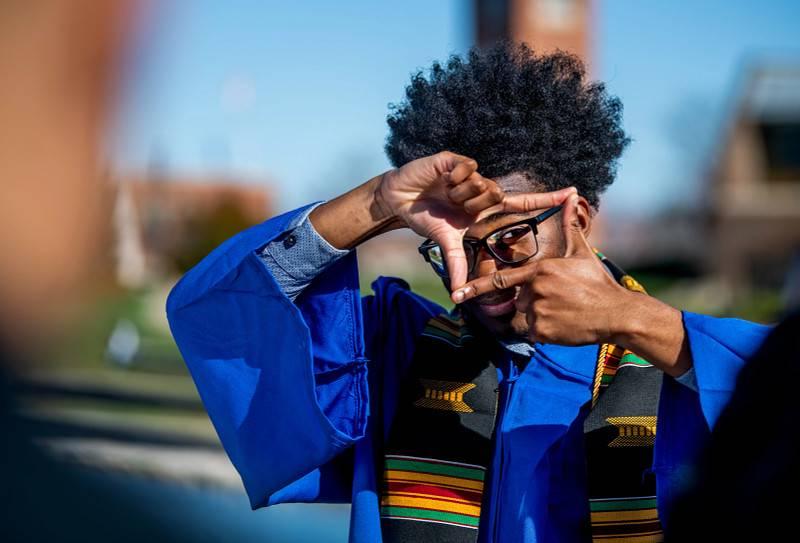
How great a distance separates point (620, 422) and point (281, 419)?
2.67 ft

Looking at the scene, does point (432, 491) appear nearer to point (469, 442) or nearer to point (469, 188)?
point (469, 442)

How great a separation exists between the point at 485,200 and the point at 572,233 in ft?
0.67

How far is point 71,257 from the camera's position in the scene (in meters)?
13.8

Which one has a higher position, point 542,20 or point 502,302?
point 542,20

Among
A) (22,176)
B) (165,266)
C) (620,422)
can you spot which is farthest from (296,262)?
(165,266)

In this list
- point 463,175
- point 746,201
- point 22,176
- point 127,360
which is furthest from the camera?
point 746,201

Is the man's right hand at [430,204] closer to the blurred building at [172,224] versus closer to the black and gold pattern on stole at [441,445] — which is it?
the black and gold pattern on stole at [441,445]

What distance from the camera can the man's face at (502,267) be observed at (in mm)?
2217

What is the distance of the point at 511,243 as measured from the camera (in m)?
2.25

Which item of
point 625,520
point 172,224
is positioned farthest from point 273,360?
point 172,224

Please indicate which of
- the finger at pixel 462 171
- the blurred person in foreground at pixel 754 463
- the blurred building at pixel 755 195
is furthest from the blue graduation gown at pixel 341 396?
the blurred building at pixel 755 195

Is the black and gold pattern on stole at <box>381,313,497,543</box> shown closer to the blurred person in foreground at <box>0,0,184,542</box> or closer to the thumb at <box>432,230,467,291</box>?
the thumb at <box>432,230,467,291</box>

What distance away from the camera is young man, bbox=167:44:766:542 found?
1.99m

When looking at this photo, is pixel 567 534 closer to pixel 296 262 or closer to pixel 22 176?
pixel 296 262
